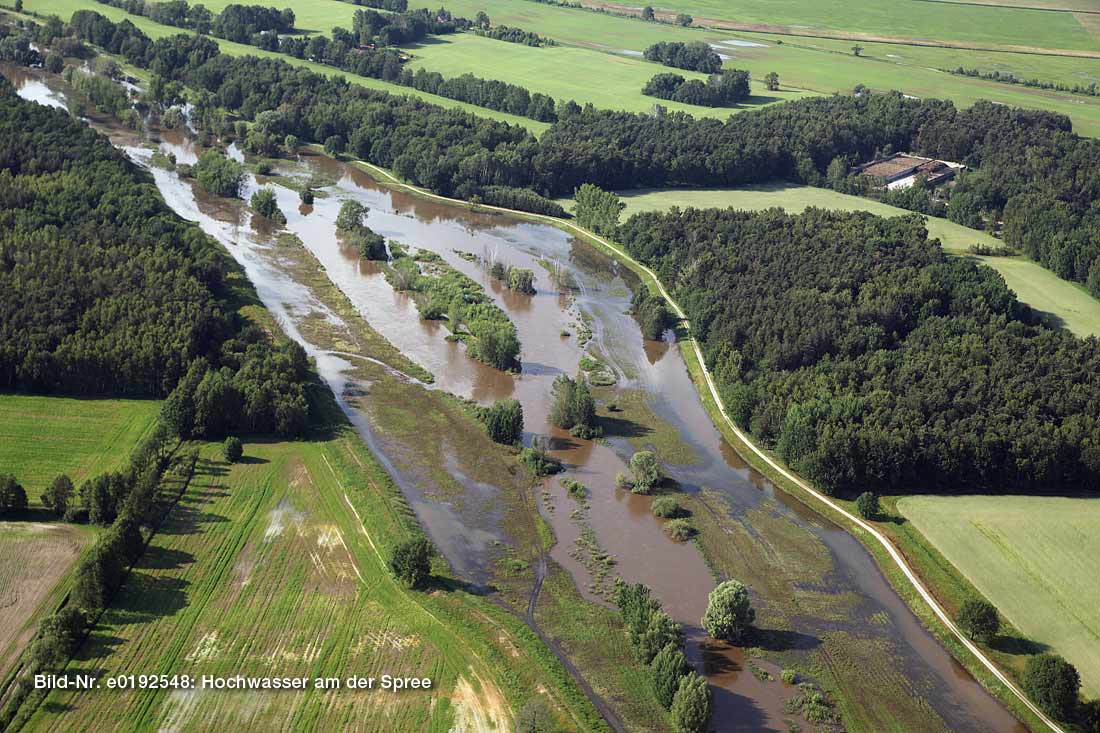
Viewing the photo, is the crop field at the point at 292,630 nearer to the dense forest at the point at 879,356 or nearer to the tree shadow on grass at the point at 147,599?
the tree shadow on grass at the point at 147,599

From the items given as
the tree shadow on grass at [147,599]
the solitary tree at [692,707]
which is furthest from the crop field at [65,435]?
the solitary tree at [692,707]

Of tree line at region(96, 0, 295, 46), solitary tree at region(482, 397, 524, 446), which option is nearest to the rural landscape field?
solitary tree at region(482, 397, 524, 446)

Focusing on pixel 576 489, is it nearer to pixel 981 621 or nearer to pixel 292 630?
pixel 292 630

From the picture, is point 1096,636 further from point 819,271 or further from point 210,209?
point 210,209

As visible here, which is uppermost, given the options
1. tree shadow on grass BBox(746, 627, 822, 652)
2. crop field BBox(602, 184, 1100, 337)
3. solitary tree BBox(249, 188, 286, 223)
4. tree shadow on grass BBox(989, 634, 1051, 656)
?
→ crop field BBox(602, 184, 1100, 337)

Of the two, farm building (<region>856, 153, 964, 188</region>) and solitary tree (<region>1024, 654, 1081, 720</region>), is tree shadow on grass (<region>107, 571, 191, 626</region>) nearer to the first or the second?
solitary tree (<region>1024, 654, 1081, 720</region>)
